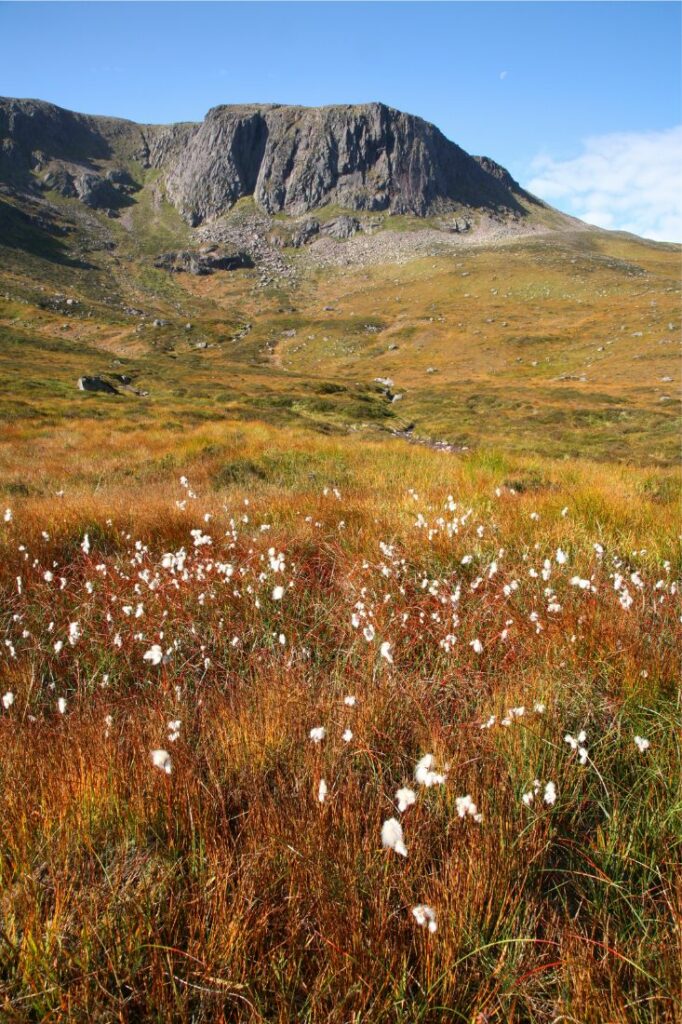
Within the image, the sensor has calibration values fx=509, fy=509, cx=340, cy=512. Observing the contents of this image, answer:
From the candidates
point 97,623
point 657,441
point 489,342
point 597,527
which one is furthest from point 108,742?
point 489,342

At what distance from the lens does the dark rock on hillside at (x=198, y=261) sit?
14350cm

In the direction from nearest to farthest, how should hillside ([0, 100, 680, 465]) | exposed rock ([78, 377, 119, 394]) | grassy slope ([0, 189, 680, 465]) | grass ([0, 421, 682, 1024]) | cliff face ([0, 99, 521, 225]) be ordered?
grass ([0, 421, 682, 1024]) < grassy slope ([0, 189, 680, 465]) < hillside ([0, 100, 680, 465]) < exposed rock ([78, 377, 119, 394]) < cliff face ([0, 99, 521, 225])

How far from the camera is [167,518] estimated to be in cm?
539

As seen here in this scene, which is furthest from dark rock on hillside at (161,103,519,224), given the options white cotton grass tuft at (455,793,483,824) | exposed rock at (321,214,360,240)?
white cotton grass tuft at (455,793,483,824)

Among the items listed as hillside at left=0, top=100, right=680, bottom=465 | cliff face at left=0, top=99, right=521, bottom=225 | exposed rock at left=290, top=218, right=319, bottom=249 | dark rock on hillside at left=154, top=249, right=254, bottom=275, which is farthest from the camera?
cliff face at left=0, top=99, right=521, bottom=225

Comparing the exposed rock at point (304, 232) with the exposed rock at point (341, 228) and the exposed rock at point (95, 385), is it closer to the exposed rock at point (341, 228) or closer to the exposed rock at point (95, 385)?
the exposed rock at point (341, 228)

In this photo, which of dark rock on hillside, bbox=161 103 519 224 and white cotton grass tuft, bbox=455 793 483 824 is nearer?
white cotton grass tuft, bbox=455 793 483 824

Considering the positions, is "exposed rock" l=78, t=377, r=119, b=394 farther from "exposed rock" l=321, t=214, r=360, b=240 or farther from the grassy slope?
"exposed rock" l=321, t=214, r=360, b=240

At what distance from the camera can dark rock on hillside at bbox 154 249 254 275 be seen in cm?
14350

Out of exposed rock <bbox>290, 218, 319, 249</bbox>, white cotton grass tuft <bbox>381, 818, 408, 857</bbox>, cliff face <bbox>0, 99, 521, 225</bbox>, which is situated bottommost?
white cotton grass tuft <bbox>381, 818, 408, 857</bbox>

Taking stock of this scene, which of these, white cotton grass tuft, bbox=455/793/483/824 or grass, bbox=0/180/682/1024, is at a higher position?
white cotton grass tuft, bbox=455/793/483/824

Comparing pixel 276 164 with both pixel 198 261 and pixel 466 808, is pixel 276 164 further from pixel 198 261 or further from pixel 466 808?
pixel 466 808

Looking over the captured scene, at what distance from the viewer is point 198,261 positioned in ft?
475

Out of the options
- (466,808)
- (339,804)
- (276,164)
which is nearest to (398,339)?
(339,804)
